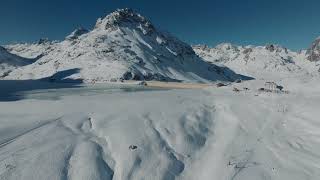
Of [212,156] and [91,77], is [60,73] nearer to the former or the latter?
[91,77]

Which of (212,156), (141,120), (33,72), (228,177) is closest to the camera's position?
(228,177)

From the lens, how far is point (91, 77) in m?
146

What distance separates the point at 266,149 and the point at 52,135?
34.2ft

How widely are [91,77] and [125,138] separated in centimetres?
13264

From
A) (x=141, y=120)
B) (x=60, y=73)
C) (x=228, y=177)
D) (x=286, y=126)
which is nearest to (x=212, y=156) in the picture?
(x=228, y=177)

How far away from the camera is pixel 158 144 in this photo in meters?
16.3

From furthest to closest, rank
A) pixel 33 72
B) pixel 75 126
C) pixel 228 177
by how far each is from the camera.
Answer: pixel 33 72 < pixel 75 126 < pixel 228 177

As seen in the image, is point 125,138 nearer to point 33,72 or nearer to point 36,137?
point 36,137

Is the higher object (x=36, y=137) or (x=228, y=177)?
(x=36, y=137)

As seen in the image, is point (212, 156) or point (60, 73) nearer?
point (212, 156)

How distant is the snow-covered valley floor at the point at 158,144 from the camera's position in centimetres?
1344

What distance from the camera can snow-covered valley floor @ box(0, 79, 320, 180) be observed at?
13.4 m

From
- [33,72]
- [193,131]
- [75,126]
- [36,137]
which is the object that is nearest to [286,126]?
[193,131]

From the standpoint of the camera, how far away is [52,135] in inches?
647
